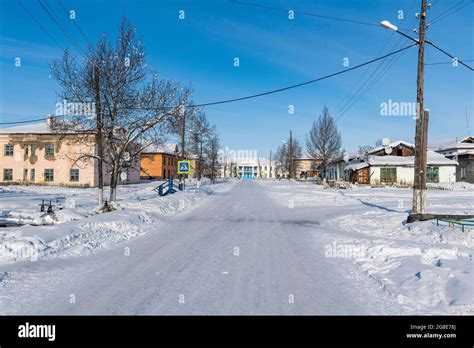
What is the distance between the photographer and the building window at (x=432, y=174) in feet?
148

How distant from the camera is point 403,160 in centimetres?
4588

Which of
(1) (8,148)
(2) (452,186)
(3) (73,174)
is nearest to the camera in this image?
(3) (73,174)

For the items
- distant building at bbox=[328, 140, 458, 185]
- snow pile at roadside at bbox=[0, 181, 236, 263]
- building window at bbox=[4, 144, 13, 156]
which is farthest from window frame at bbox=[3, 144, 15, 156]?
distant building at bbox=[328, 140, 458, 185]

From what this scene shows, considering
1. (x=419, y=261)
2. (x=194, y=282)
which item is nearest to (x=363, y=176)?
(x=419, y=261)

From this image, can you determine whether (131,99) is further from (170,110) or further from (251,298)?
(251,298)

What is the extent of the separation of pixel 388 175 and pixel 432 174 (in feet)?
19.5

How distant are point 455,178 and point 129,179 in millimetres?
46505

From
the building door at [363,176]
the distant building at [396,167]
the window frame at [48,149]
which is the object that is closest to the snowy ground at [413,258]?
the distant building at [396,167]

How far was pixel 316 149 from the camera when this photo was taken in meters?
51.9

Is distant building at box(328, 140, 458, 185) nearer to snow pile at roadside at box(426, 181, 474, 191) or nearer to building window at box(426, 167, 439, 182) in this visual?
building window at box(426, 167, 439, 182)

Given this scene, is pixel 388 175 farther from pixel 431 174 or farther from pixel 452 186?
pixel 452 186

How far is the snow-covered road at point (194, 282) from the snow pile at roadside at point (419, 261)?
519mm
